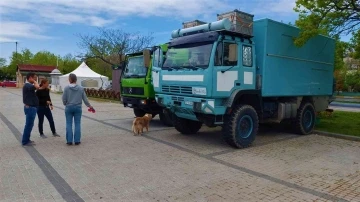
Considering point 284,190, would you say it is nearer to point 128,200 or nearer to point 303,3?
point 128,200

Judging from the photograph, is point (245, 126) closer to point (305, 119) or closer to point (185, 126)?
point (185, 126)

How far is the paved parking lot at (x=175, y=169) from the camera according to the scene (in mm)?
4453

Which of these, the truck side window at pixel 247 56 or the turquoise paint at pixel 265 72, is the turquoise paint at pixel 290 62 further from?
the truck side window at pixel 247 56

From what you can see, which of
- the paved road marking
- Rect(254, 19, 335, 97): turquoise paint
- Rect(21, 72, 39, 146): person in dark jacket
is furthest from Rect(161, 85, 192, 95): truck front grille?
the paved road marking

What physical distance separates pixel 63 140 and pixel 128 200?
4.61 m

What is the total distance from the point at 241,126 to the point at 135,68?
5.17m

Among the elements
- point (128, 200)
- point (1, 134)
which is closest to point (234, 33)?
point (128, 200)

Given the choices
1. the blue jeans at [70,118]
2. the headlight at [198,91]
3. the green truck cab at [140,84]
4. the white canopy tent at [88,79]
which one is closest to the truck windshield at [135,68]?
the green truck cab at [140,84]

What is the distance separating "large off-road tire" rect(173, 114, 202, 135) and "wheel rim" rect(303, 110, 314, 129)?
12.4 ft

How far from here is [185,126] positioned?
9109 millimetres

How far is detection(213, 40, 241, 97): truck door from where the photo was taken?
265 inches

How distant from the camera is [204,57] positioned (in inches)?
274

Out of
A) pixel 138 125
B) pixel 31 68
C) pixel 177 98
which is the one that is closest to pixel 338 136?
pixel 177 98

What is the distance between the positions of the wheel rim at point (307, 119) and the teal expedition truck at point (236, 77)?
0.84ft
